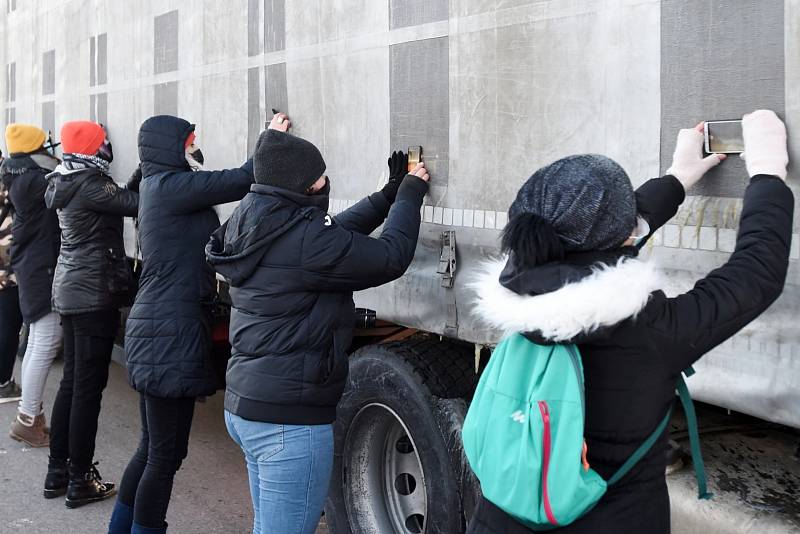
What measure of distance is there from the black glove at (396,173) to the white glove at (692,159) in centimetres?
129

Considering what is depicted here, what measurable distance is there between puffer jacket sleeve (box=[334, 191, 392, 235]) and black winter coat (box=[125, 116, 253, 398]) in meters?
0.67

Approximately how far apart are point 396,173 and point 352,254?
624mm

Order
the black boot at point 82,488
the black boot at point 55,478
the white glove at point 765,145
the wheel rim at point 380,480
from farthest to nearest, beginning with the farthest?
the black boot at point 55,478, the black boot at point 82,488, the wheel rim at point 380,480, the white glove at point 765,145

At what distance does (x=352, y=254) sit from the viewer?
9.64ft

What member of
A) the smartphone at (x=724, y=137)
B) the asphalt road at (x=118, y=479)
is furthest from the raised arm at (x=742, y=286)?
the asphalt road at (x=118, y=479)

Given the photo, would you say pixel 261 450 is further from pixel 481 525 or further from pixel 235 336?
pixel 481 525

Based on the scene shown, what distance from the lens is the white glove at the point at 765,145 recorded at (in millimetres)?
2121

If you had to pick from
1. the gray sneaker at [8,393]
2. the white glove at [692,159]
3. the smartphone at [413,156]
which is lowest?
the gray sneaker at [8,393]

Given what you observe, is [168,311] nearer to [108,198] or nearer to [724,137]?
[108,198]

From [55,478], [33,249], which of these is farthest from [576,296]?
[33,249]

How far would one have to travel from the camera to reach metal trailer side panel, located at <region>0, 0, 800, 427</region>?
2.29m

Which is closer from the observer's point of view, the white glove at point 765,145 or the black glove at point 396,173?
the white glove at point 765,145

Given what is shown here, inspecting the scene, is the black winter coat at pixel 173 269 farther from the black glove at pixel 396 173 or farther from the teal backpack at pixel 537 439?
the teal backpack at pixel 537 439

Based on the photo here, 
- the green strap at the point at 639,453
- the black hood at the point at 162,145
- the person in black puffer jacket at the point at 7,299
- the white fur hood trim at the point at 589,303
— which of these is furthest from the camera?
the person in black puffer jacket at the point at 7,299
